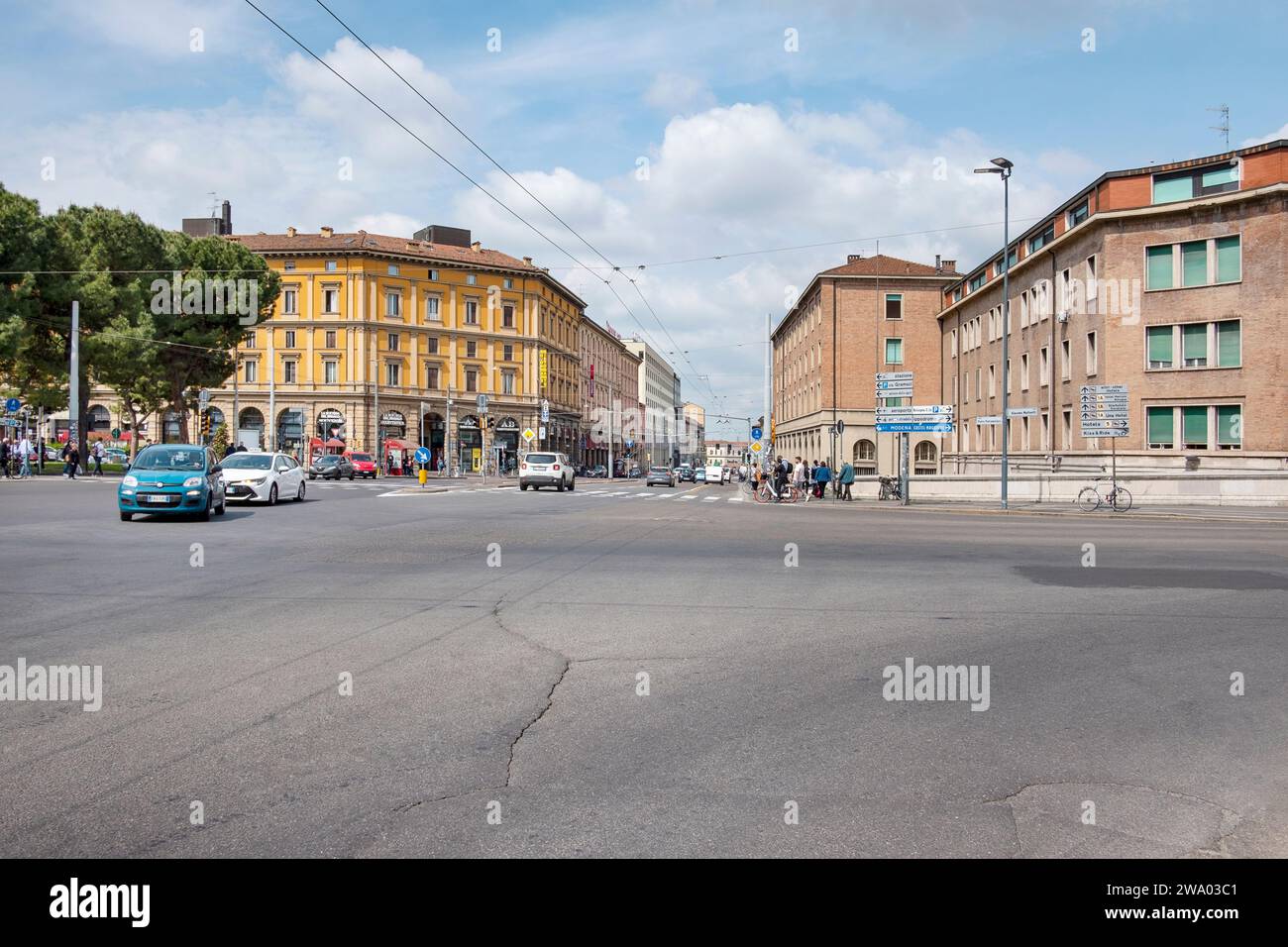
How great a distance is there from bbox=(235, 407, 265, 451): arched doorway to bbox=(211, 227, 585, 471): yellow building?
18 centimetres

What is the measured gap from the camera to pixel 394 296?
3076 inches

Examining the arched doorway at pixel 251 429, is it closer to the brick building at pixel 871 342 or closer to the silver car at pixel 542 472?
the silver car at pixel 542 472

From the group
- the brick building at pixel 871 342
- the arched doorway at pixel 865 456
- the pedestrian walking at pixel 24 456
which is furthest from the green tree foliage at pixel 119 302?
the arched doorway at pixel 865 456

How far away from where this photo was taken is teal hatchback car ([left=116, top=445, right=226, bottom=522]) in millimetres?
19781

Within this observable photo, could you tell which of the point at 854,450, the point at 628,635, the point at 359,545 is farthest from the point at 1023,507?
the point at 854,450

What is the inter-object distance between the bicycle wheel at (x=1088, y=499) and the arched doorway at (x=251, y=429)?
49573 mm

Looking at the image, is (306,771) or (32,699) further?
(32,699)

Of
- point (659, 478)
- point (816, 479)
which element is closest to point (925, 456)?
point (659, 478)

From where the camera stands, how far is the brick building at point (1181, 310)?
34.2 meters

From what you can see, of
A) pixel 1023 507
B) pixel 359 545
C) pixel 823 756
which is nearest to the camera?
pixel 823 756

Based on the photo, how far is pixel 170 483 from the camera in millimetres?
19969

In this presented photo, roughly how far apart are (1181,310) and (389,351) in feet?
191
